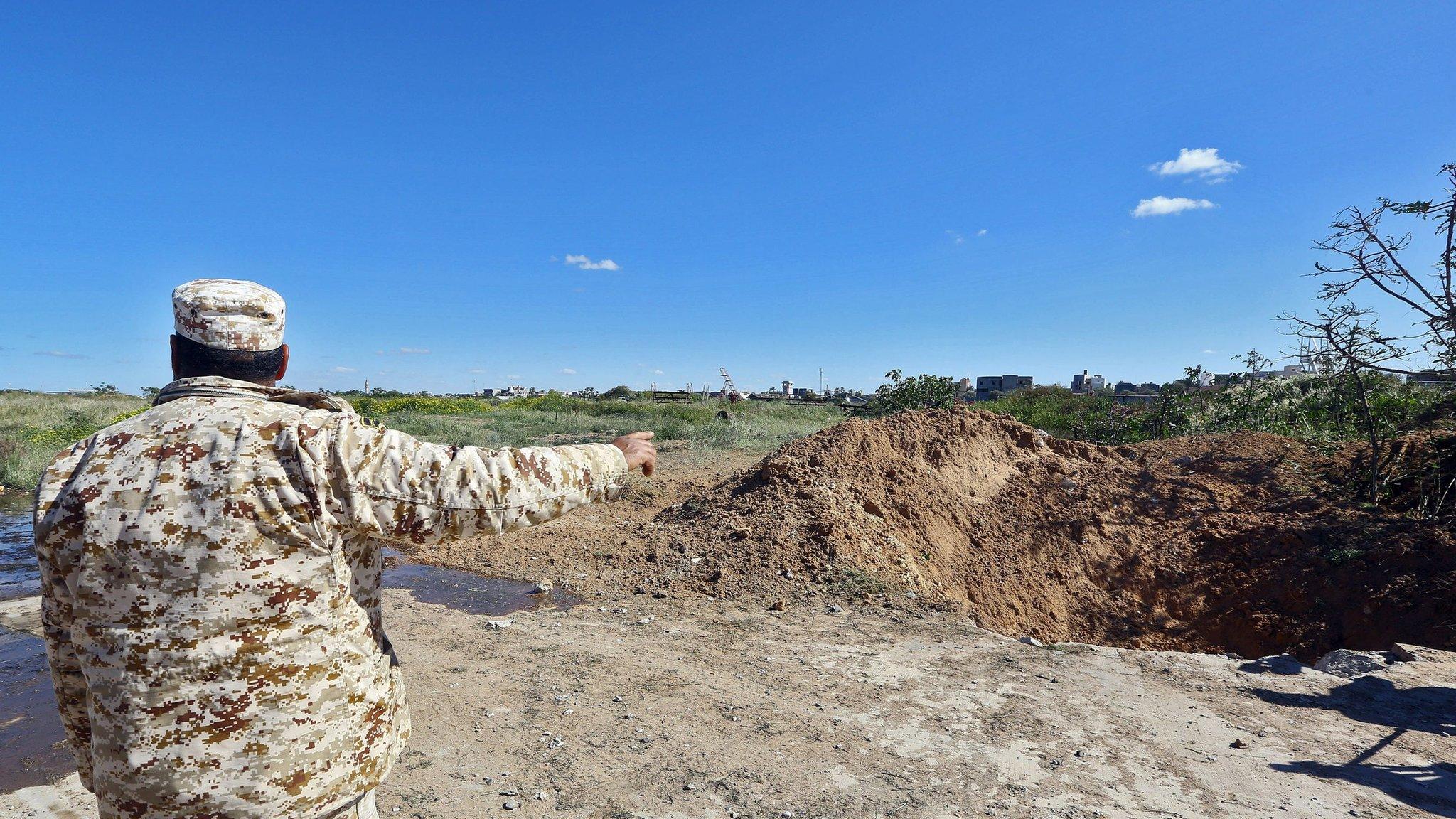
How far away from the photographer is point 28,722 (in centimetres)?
376

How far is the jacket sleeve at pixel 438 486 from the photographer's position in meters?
1.53

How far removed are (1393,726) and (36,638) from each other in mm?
8300

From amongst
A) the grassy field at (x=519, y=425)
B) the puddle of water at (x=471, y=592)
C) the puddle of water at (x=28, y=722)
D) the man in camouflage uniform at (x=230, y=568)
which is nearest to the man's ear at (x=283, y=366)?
the man in camouflage uniform at (x=230, y=568)

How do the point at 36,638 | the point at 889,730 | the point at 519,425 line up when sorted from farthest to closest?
the point at 519,425
the point at 36,638
the point at 889,730

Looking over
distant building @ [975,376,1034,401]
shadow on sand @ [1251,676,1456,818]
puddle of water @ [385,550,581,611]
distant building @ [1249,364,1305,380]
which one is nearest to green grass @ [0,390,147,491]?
puddle of water @ [385,550,581,611]

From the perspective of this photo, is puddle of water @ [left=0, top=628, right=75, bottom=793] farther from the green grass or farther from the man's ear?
the man's ear

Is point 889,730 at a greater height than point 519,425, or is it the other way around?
point 519,425

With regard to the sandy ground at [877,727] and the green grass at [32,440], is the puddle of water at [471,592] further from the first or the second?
the green grass at [32,440]

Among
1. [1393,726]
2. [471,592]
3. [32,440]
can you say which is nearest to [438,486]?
[1393,726]

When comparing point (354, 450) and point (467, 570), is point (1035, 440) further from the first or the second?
point (354, 450)

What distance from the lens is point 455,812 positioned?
2947mm

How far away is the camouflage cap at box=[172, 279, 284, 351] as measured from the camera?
156cm

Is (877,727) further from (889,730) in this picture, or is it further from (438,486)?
(438,486)

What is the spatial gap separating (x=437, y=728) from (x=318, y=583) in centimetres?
252
